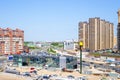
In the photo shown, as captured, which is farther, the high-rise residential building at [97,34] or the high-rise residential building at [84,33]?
the high-rise residential building at [84,33]

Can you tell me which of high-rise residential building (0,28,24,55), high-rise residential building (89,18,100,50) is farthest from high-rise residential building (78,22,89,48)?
high-rise residential building (0,28,24,55)

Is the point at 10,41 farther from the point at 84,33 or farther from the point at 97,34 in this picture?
the point at 97,34

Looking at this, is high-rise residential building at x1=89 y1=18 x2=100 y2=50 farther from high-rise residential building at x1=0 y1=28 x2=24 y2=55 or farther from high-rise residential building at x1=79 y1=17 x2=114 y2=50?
high-rise residential building at x1=0 y1=28 x2=24 y2=55

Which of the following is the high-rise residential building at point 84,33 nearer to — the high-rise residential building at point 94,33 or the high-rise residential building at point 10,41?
the high-rise residential building at point 94,33

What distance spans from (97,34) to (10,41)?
98.2 ft

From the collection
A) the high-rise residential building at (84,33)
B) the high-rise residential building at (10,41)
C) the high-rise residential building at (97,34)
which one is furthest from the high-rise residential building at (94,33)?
the high-rise residential building at (10,41)

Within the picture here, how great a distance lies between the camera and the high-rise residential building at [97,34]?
291ft

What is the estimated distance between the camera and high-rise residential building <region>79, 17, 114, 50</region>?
88.6 metres

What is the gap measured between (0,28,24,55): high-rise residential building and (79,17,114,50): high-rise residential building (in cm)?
2455

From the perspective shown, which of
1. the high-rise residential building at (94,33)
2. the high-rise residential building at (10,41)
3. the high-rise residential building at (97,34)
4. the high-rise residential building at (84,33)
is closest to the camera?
the high-rise residential building at (10,41)

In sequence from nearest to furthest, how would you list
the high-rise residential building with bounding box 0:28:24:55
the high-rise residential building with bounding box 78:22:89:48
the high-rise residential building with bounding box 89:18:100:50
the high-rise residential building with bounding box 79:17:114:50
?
the high-rise residential building with bounding box 0:28:24:55, the high-rise residential building with bounding box 89:18:100:50, the high-rise residential building with bounding box 79:17:114:50, the high-rise residential building with bounding box 78:22:89:48

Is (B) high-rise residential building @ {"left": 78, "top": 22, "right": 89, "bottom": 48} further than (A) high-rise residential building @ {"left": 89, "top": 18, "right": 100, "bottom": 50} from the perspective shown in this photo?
Yes

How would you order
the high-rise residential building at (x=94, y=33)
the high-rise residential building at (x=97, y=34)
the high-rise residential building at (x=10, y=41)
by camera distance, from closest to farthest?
the high-rise residential building at (x=10, y=41), the high-rise residential building at (x=94, y=33), the high-rise residential building at (x=97, y=34)

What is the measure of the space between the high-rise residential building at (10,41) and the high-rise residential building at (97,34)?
80.6 feet
